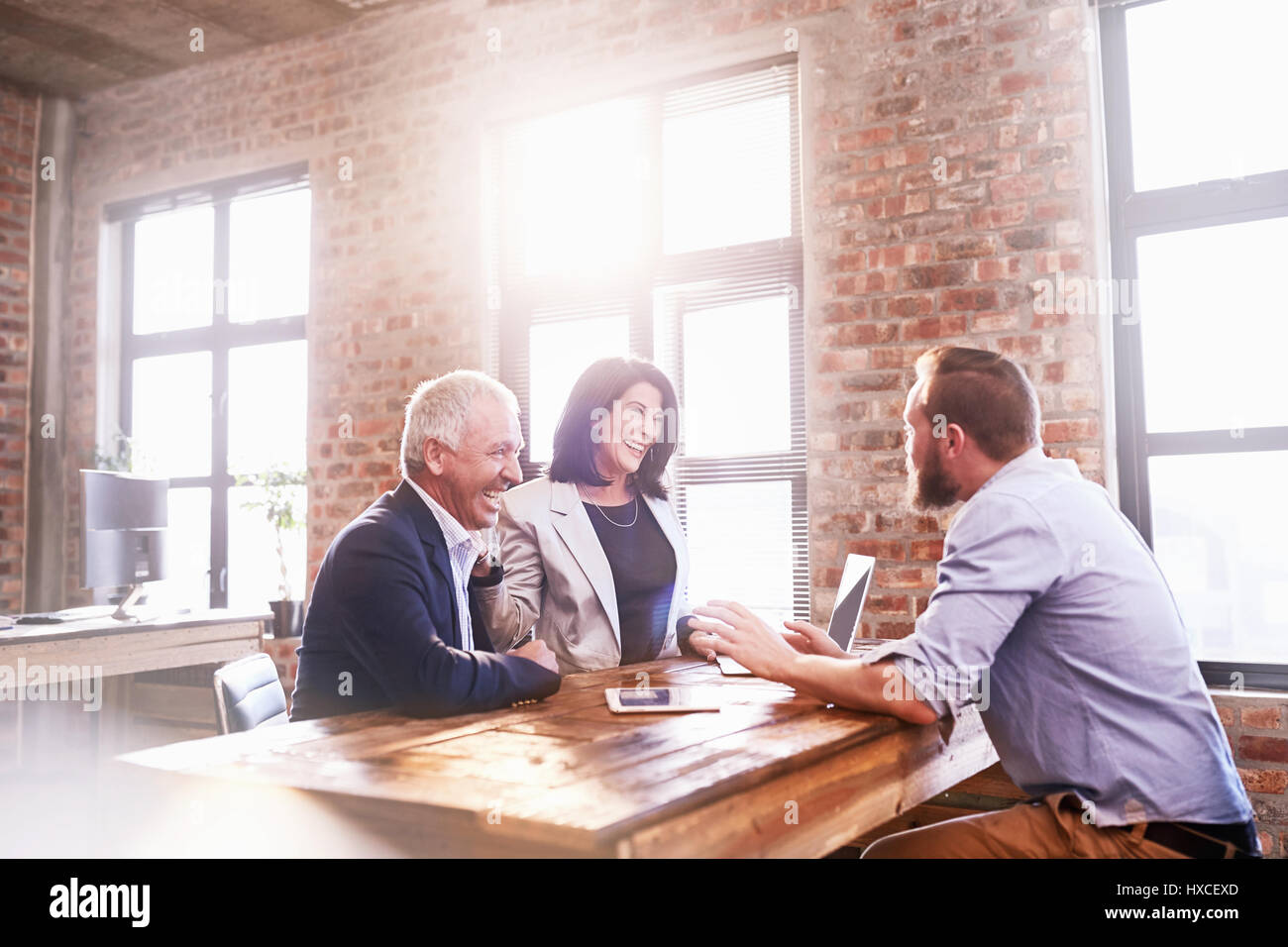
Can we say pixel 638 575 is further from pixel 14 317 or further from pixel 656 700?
pixel 14 317

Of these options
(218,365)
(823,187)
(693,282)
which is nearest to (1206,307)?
(823,187)

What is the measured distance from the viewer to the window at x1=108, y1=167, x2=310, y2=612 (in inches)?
202

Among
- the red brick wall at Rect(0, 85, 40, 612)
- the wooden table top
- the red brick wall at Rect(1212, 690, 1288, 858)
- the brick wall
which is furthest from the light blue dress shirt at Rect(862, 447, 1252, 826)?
the red brick wall at Rect(0, 85, 40, 612)

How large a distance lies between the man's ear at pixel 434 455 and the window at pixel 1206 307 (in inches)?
88.9

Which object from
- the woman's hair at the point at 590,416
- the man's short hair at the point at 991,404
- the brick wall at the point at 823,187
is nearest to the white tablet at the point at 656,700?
the man's short hair at the point at 991,404

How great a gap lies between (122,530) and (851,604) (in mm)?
3227

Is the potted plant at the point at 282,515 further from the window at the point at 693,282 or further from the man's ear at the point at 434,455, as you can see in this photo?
the man's ear at the point at 434,455

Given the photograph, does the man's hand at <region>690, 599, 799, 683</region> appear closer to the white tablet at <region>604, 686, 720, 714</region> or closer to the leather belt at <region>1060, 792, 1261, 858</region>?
the white tablet at <region>604, 686, 720, 714</region>

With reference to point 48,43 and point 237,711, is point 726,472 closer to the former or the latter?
point 237,711

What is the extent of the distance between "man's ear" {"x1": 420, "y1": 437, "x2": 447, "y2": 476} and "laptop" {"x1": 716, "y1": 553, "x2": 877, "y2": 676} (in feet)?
2.72

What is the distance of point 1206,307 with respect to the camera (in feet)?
10.5
